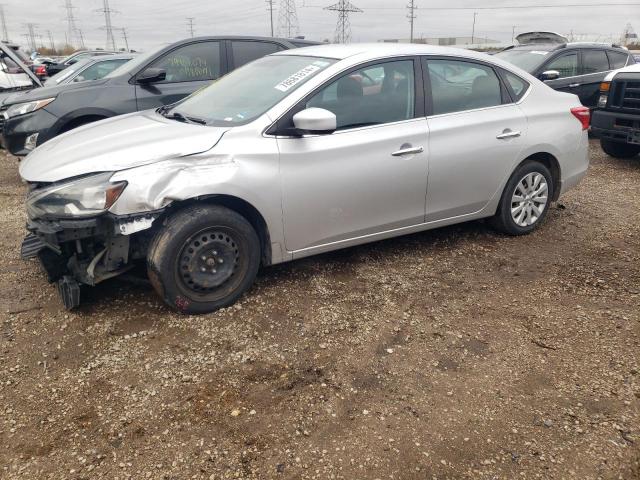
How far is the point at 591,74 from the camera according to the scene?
33.0ft

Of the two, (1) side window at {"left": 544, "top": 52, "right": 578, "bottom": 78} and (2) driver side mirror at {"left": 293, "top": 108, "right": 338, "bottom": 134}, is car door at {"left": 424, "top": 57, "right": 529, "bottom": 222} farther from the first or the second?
(1) side window at {"left": 544, "top": 52, "right": 578, "bottom": 78}

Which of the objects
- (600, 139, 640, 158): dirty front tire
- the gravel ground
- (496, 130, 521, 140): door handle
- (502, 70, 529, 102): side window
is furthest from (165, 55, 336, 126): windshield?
(600, 139, 640, 158): dirty front tire

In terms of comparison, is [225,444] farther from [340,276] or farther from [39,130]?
[39,130]

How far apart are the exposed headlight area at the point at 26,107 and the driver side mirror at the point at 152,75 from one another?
1172 mm

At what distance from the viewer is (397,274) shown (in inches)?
167

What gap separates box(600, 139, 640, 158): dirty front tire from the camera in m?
8.64

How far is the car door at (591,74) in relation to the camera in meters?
9.95

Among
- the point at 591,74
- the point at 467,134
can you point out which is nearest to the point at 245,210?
the point at 467,134

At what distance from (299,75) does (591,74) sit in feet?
27.1

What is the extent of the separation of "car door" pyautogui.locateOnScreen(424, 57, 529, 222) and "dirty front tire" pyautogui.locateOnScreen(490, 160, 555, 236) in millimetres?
194

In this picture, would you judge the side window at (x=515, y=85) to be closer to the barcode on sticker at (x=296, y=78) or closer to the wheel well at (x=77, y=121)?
the barcode on sticker at (x=296, y=78)

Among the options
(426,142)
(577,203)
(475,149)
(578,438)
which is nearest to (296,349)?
(578,438)

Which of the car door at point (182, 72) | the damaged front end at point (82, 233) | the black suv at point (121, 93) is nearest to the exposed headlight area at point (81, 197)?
the damaged front end at point (82, 233)

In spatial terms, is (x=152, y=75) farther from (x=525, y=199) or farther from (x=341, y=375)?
(x=341, y=375)
